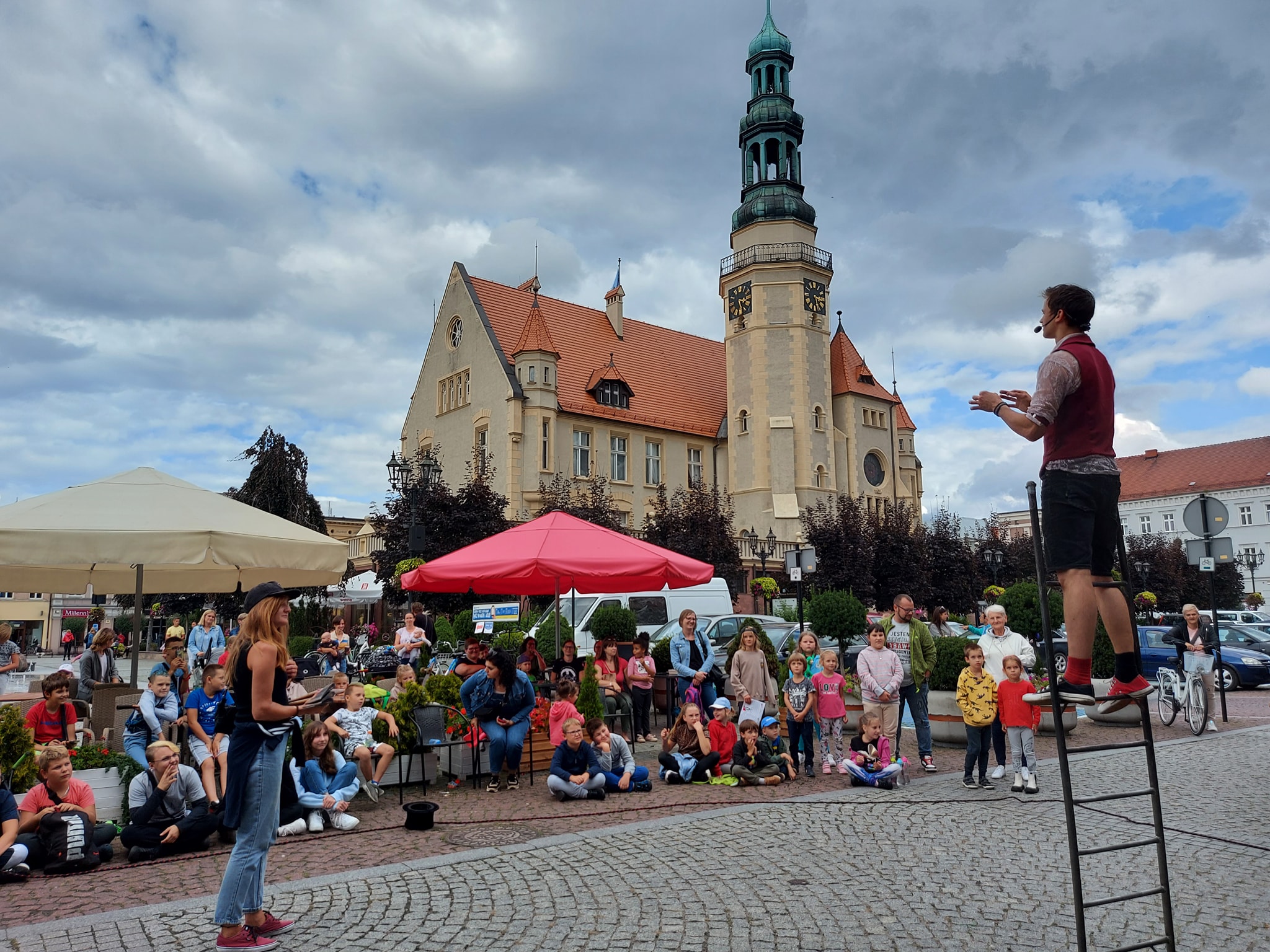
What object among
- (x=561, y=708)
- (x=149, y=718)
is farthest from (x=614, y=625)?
(x=149, y=718)

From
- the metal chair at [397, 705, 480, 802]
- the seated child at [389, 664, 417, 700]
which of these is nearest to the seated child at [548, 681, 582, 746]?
the metal chair at [397, 705, 480, 802]

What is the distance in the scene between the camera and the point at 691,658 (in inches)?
516

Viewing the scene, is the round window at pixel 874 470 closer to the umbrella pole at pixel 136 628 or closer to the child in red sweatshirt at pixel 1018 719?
the child in red sweatshirt at pixel 1018 719

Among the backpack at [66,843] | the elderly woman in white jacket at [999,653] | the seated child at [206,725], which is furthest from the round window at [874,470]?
the backpack at [66,843]

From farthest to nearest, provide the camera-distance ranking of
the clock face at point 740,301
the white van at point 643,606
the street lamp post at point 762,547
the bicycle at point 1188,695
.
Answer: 1. the clock face at point 740,301
2. the street lamp post at point 762,547
3. the white van at point 643,606
4. the bicycle at point 1188,695

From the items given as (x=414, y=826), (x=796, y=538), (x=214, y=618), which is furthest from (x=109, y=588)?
(x=796, y=538)

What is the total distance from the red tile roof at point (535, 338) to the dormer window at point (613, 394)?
10.2ft

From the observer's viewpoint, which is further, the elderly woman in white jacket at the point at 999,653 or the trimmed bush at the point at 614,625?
the trimmed bush at the point at 614,625

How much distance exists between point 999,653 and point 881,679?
131 centimetres

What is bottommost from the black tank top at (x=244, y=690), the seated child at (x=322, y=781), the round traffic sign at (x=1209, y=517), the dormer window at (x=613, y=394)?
the seated child at (x=322, y=781)

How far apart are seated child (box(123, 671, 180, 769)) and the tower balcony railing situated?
122 feet

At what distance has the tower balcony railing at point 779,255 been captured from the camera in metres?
42.3

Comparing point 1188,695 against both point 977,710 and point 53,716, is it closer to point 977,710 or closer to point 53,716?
point 977,710

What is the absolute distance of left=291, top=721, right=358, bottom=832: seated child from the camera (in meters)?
8.02
